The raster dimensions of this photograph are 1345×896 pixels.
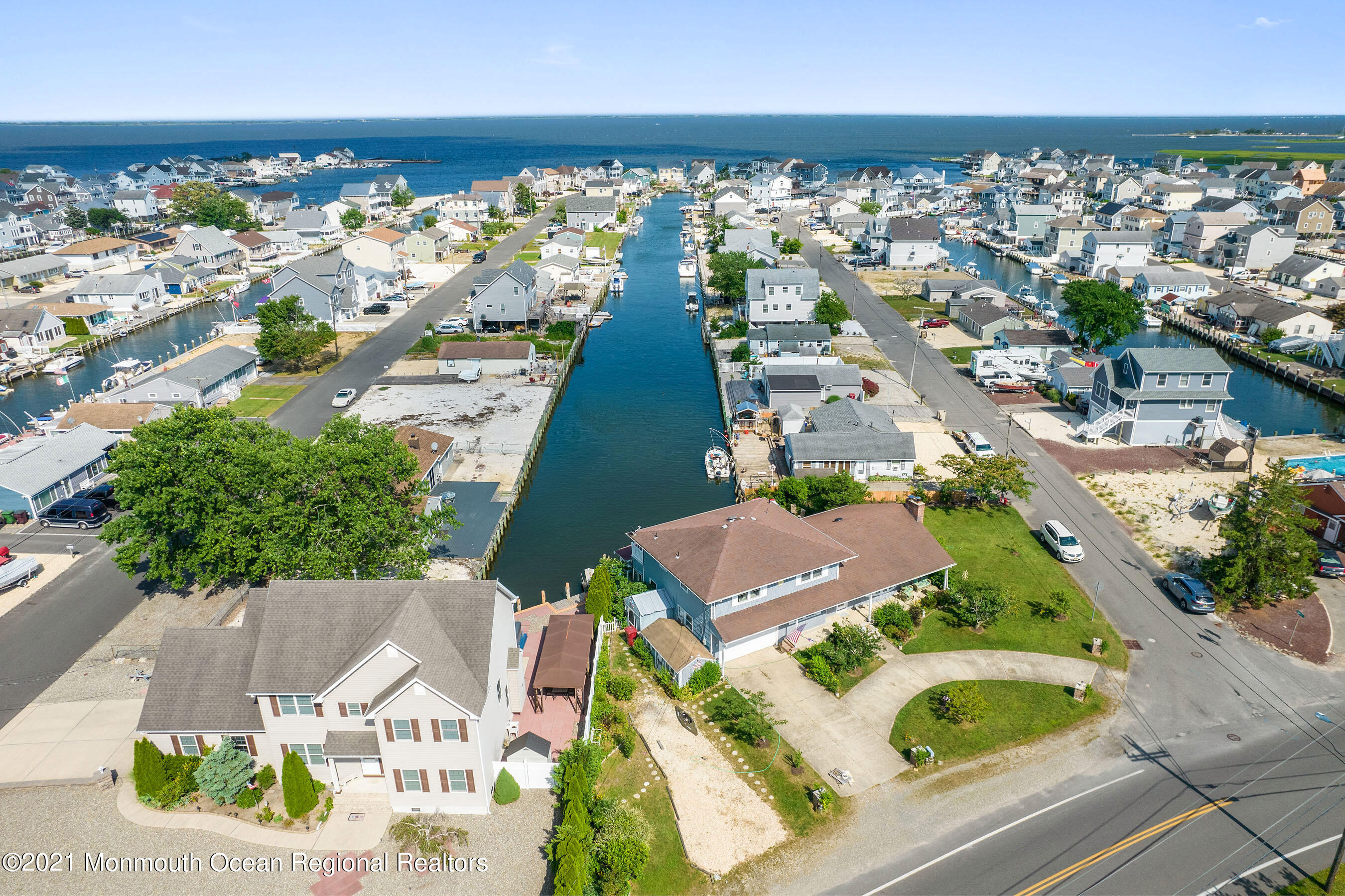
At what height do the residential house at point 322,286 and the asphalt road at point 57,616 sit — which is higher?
the residential house at point 322,286

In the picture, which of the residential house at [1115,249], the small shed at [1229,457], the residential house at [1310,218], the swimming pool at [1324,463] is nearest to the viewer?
the swimming pool at [1324,463]

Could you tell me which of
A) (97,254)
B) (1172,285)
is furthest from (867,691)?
(97,254)

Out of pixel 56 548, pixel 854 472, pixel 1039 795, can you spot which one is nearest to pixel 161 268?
pixel 56 548

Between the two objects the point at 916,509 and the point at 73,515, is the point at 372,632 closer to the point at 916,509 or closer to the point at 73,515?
the point at 916,509

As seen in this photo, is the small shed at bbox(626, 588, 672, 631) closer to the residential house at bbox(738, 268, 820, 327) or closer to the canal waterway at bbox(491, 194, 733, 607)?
the canal waterway at bbox(491, 194, 733, 607)

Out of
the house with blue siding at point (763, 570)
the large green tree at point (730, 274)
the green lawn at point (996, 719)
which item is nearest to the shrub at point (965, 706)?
the green lawn at point (996, 719)

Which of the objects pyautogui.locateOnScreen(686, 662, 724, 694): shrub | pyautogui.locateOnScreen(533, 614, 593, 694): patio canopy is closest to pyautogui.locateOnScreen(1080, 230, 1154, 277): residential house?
pyautogui.locateOnScreen(686, 662, 724, 694): shrub

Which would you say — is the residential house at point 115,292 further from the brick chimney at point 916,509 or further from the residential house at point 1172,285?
the residential house at point 1172,285
